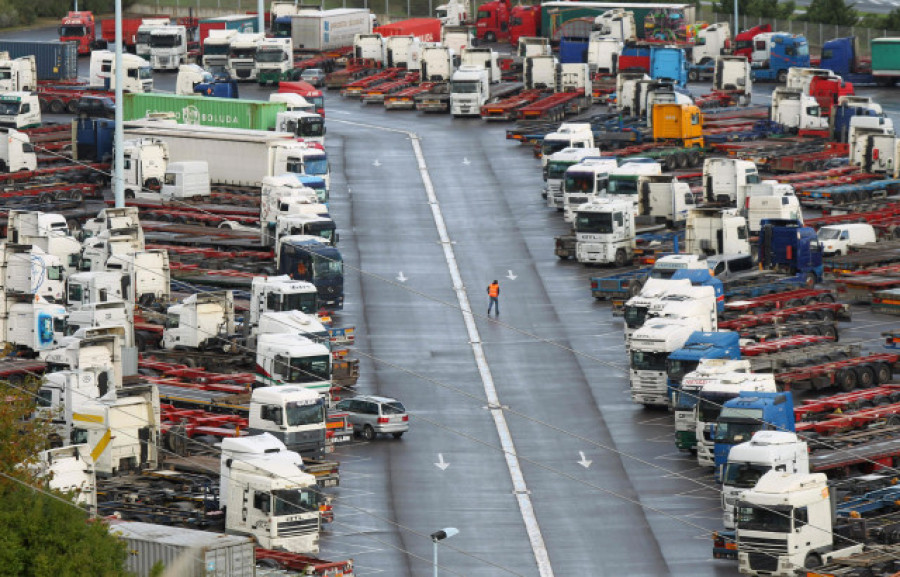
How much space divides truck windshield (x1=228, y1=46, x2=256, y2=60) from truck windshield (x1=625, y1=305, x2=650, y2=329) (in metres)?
77.1

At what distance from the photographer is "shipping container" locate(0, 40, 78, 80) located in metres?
160

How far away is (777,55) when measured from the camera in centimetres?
16050

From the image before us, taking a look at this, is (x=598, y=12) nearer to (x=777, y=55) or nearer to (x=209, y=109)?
(x=777, y=55)

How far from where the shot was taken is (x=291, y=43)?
526 feet

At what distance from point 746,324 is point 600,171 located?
76.8 ft

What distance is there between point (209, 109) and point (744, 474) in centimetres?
7310

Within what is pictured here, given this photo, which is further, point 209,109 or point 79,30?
point 79,30

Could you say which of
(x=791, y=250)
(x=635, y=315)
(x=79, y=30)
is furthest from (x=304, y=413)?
(x=79, y=30)

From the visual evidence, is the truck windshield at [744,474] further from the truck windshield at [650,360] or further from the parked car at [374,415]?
the parked car at [374,415]

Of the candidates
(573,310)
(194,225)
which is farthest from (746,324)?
(194,225)

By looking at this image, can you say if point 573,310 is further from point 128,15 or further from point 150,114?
point 128,15

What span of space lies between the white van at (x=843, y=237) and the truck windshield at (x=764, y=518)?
4308 centimetres

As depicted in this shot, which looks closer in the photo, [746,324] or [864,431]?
[864,431]

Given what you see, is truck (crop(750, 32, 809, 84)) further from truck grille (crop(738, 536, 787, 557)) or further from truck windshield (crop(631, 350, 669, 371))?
truck grille (crop(738, 536, 787, 557))
